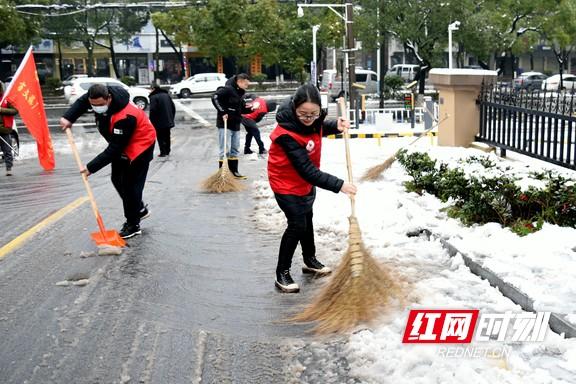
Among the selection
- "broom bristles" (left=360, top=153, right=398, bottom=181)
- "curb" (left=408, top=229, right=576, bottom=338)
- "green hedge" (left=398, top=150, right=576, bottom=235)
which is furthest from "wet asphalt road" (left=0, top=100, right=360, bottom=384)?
"broom bristles" (left=360, top=153, right=398, bottom=181)

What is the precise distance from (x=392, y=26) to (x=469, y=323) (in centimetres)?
2747

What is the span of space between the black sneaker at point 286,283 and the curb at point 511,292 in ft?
4.74

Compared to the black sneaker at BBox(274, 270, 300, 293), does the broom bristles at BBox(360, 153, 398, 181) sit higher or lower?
higher

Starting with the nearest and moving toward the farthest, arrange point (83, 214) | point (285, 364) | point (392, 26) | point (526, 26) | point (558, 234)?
1. point (285, 364)
2. point (558, 234)
3. point (83, 214)
4. point (392, 26)
5. point (526, 26)

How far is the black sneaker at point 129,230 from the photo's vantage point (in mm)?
7966

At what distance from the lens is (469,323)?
14.9ft

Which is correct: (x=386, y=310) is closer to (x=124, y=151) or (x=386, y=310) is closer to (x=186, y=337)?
(x=186, y=337)

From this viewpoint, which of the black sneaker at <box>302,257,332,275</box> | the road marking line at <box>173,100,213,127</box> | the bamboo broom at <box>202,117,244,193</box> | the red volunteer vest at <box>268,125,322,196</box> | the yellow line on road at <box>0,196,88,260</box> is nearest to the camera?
the red volunteer vest at <box>268,125,322,196</box>

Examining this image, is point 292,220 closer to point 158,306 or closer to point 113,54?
point 158,306

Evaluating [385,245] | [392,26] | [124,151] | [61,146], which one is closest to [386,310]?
[385,245]

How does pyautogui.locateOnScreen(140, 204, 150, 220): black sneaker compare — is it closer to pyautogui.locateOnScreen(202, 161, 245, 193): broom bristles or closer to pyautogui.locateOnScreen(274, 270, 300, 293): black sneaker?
pyautogui.locateOnScreen(202, 161, 245, 193): broom bristles

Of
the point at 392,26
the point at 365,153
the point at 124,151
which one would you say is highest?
the point at 392,26

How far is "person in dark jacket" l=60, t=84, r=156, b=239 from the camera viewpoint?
7500 millimetres

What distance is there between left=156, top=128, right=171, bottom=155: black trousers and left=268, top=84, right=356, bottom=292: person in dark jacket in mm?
10132
